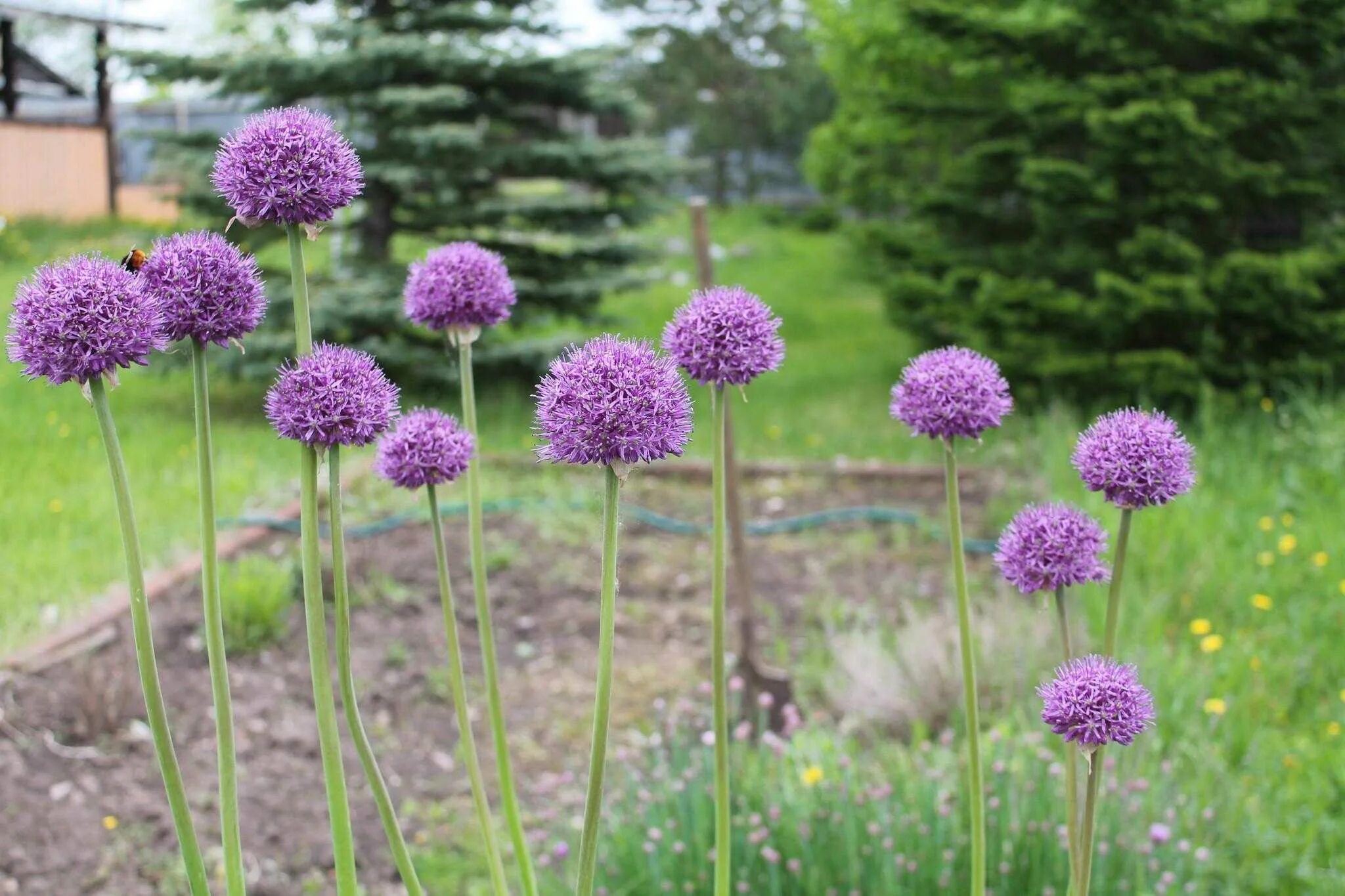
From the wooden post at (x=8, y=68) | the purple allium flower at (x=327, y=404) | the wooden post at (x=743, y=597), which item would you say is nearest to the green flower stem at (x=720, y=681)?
the purple allium flower at (x=327, y=404)

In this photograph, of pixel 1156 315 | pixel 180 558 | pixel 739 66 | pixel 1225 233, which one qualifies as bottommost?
pixel 180 558

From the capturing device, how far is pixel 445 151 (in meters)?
7.30

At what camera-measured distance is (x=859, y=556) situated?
16.7ft

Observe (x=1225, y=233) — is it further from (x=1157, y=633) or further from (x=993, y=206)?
(x=1157, y=633)

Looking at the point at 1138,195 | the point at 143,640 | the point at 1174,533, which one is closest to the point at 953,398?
the point at 143,640

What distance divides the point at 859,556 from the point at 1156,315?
2.74 m

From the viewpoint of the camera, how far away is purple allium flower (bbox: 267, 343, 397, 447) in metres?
1.02

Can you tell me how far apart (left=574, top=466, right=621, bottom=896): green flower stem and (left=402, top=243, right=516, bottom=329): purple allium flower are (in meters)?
0.49

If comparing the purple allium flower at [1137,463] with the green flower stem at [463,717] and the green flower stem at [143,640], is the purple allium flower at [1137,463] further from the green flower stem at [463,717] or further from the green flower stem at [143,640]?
the green flower stem at [143,640]

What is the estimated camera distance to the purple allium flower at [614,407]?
1015 mm

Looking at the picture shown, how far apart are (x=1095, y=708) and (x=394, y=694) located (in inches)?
121

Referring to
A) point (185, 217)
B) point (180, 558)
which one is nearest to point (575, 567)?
point (180, 558)

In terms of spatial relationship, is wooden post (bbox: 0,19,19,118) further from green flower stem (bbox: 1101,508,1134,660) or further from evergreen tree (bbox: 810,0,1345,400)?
green flower stem (bbox: 1101,508,1134,660)

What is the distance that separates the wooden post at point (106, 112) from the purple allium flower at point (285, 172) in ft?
46.7
